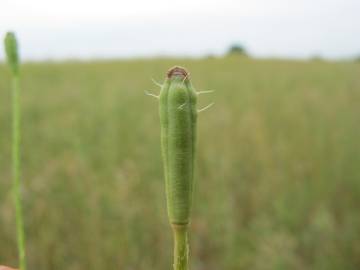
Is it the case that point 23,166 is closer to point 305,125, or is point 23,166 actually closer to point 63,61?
point 305,125

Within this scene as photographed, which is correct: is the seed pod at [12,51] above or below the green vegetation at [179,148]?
above

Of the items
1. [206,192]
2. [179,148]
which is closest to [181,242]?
[179,148]

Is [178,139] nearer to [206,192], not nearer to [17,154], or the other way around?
[17,154]

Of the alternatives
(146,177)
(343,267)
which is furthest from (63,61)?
(343,267)

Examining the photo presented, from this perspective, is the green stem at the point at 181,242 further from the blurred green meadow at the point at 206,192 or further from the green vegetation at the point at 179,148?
the blurred green meadow at the point at 206,192

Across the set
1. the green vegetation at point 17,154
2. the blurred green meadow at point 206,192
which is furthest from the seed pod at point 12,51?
the blurred green meadow at point 206,192

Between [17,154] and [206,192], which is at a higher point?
[17,154]
